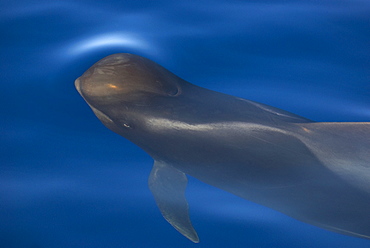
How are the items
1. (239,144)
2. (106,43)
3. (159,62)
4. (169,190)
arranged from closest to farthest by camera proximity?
(239,144) → (169,190) → (159,62) → (106,43)

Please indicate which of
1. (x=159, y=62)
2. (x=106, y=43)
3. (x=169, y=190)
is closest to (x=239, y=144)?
(x=169, y=190)

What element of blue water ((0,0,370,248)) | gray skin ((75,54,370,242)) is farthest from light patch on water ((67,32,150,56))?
gray skin ((75,54,370,242))

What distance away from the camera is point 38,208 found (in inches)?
229

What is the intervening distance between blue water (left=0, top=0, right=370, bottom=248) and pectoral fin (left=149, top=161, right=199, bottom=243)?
0.53ft

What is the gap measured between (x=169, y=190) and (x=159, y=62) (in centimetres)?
240

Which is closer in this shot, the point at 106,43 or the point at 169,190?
the point at 169,190

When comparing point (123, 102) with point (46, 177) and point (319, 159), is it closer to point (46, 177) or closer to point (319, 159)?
point (46, 177)

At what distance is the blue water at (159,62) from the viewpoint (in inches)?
225

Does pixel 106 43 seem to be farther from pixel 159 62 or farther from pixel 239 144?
pixel 239 144

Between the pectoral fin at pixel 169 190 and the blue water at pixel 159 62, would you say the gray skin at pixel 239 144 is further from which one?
the blue water at pixel 159 62

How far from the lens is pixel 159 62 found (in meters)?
7.39

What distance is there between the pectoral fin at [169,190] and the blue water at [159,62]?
163 mm

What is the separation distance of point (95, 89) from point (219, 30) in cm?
327

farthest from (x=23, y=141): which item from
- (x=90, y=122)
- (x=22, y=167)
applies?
(x=90, y=122)
